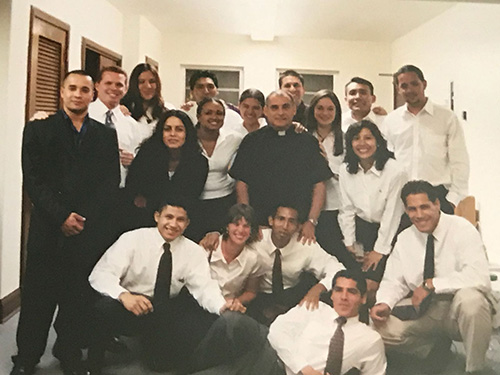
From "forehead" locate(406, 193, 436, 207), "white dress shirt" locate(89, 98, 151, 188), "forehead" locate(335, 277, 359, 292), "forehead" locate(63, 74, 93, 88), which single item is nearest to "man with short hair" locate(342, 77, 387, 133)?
"forehead" locate(406, 193, 436, 207)

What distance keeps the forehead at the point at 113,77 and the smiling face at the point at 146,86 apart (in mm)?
66

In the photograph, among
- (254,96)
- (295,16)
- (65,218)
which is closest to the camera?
(65,218)

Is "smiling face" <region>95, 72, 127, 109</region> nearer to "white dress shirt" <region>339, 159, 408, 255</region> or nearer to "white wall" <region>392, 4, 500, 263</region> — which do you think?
"white dress shirt" <region>339, 159, 408, 255</region>

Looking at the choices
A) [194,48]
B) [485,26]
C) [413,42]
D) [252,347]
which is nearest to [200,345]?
[252,347]

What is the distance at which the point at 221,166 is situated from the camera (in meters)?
2.04

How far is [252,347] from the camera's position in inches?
77.7

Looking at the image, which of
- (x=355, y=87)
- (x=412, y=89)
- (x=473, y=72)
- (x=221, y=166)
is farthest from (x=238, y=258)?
(x=473, y=72)

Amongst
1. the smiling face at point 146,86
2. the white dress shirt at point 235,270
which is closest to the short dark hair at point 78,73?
the smiling face at point 146,86

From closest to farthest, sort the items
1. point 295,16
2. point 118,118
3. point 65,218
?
point 65,218, point 118,118, point 295,16

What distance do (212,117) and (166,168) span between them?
305mm

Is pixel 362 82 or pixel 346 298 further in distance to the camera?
pixel 362 82

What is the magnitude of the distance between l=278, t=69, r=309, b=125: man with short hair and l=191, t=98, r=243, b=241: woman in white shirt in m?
0.28

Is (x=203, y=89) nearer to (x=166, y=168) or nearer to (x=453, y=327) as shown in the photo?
(x=166, y=168)

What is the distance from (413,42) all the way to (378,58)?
0.18 m
